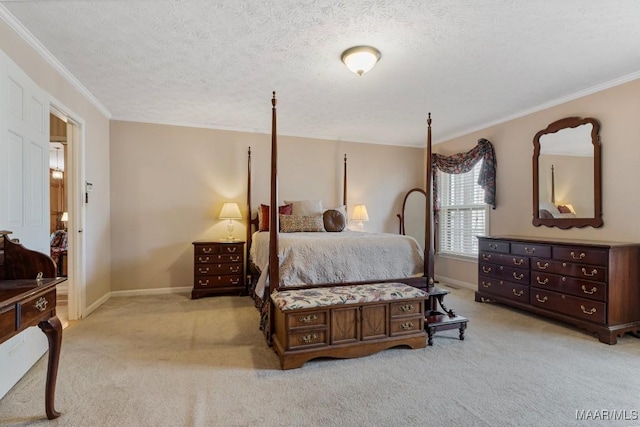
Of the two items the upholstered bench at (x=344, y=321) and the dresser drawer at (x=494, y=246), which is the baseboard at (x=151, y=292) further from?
the dresser drawer at (x=494, y=246)

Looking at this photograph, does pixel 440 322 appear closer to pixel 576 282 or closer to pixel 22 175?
pixel 576 282

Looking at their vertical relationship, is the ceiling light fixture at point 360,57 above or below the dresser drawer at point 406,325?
above

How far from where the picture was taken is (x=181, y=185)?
459 cm

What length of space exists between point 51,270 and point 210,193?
305 centimetres

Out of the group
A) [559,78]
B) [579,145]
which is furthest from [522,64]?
[579,145]

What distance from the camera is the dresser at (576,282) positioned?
9.18ft

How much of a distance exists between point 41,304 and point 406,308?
2.35 metres

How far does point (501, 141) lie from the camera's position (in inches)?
173

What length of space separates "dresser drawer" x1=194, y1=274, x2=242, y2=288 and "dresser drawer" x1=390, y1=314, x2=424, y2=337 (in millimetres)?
2532

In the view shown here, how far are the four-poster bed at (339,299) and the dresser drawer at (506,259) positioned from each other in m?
1.28

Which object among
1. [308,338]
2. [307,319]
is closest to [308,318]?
[307,319]

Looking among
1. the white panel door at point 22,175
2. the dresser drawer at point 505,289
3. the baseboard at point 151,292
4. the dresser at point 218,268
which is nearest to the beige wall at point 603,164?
the dresser drawer at point 505,289

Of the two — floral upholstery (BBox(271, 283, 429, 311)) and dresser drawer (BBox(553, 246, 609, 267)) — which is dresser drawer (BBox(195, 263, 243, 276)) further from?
dresser drawer (BBox(553, 246, 609, 267))

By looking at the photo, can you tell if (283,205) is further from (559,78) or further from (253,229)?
(559,78)
